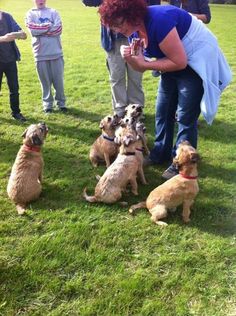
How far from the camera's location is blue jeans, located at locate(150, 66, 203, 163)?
15.7ft

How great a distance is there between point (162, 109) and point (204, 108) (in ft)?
3.14

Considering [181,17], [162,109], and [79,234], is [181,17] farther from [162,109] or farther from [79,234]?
[79,234]

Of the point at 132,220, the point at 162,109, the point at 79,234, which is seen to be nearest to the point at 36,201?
the point at 79,234

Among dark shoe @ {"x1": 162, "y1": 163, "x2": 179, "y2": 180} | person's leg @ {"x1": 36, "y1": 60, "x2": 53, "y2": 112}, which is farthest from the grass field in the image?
person's leg @ {"x1": 36, "y1": 60, "x2": 53, "y2": 112}

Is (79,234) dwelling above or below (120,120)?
below

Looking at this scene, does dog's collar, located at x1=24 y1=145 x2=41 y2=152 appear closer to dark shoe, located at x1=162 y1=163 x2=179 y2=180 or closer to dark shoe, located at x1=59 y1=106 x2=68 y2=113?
dark shoe, located at x1=162 y1=163 x2=179 y2=180

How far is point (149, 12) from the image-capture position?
14.0 feet

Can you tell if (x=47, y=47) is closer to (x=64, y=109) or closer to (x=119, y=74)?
(x=64, y=109)

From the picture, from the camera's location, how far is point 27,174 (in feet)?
16.4

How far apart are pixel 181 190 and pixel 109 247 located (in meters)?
1.03

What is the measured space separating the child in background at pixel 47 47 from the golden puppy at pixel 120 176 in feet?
10.3

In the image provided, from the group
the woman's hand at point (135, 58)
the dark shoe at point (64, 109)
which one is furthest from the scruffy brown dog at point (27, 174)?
the dark shoe at point (64, 109)

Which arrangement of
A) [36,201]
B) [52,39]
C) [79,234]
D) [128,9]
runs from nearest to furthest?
[128,9], [79,234], [36,201], [52,39]

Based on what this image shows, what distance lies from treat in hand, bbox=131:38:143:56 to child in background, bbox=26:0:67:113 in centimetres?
335
